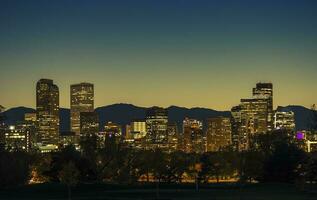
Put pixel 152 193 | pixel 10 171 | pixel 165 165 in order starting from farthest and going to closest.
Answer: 1. pixel 165 165
2. pixel 10 171
3. pixel 152 193

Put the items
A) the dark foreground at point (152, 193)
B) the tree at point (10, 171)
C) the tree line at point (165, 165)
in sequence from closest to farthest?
the dark foreground at point (152, 193) < the tree line at point (165, 165) < the tree at point (10, 171)

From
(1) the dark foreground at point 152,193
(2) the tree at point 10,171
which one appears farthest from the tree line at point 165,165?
(1) the dark foreground at point 152,193

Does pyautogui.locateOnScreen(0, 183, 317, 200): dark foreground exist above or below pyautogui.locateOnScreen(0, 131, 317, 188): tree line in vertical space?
below

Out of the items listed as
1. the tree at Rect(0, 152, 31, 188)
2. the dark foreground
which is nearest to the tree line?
the tree at Rect(0, 152, 31, 188)

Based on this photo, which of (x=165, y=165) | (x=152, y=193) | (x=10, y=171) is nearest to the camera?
(x=152, y=193)

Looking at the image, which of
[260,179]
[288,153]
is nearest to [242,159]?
[260,179]

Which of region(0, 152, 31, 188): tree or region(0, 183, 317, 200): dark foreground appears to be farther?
region(0, 152, 31, 188): tree

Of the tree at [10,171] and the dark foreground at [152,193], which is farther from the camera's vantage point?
the tree at [10,171]

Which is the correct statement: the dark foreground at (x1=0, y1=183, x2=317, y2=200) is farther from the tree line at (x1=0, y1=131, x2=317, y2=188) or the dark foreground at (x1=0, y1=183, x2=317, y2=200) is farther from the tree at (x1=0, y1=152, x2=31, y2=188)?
the tree at (x1=0, y1=152, x2=31, y2=188)

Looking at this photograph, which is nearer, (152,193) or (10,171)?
(152,193)

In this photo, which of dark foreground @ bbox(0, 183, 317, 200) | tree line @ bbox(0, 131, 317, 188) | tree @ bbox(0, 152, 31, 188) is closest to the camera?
dark foreground @ bbox(0, 183, 317, 200)

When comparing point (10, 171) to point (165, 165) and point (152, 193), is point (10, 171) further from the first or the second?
point (152, 193)

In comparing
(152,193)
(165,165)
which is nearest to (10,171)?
(165,165)

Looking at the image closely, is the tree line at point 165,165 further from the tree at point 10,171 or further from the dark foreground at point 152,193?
the dark foreground at point 152,193
